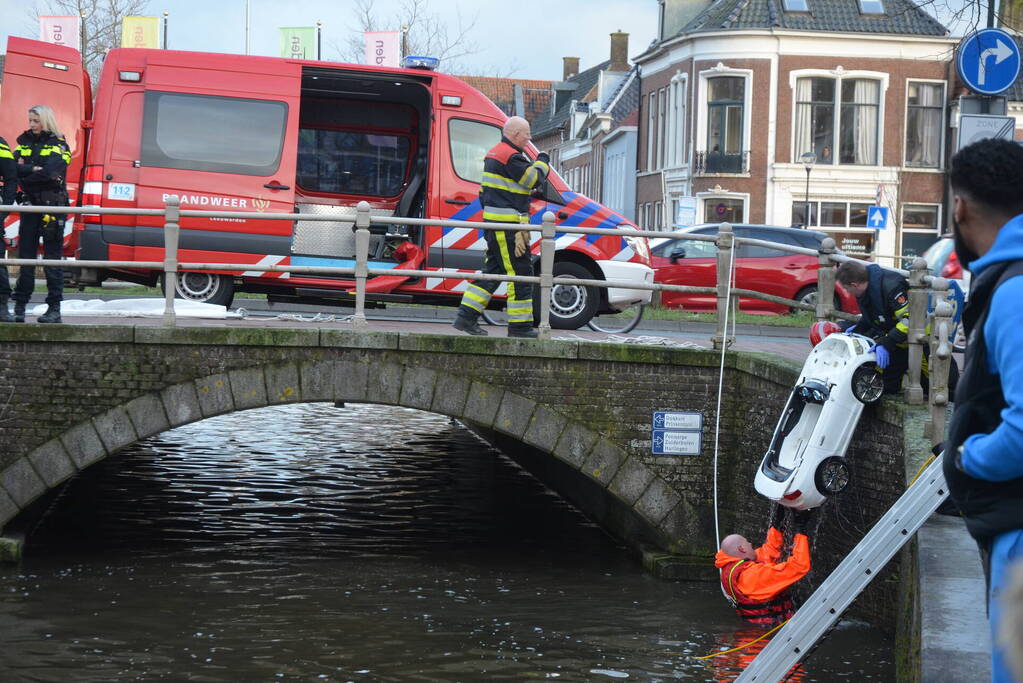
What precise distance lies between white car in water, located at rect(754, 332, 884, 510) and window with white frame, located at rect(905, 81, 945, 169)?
29353mm

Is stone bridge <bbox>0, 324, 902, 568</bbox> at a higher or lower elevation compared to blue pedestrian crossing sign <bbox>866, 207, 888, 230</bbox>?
lower

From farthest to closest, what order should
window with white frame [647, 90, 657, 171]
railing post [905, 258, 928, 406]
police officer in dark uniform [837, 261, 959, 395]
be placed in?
window with white frame [647, 90, 657, 171] < police officer in dark uniform [837, 261, 959, 395] < railing post [905, 258, 928, 406]

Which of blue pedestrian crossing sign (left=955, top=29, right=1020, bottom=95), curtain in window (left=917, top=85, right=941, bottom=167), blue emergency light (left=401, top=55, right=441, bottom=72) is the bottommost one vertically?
blue pedestrian crossing sign (left=955, top=29, right=1020, bottom=95)

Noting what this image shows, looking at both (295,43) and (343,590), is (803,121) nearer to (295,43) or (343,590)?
(295,43)

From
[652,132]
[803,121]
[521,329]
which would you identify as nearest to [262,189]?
[521,329]

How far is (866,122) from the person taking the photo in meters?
35.8

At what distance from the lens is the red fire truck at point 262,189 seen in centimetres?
1216

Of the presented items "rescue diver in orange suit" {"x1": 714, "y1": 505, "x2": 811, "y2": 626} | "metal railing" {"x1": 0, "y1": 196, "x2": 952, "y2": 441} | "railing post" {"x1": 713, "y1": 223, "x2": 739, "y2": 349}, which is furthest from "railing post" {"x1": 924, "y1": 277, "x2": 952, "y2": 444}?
"railing post" {"x1": 713, "y1": 223, "x2": 739, "y2": 349}

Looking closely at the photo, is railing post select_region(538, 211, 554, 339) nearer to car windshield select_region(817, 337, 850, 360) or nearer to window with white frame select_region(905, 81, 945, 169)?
car windshield select_region(817, 337, 850, 360)

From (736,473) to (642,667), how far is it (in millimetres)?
2809

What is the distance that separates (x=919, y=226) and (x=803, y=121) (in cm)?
406

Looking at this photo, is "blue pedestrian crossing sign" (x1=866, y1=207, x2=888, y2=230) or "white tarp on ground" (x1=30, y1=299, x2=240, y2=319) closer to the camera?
"white tarp on ground" (x1=30, y1=299, x2=240, y2=319)

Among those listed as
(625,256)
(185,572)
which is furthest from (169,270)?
(625,256)

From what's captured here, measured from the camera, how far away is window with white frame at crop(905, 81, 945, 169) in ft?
117
